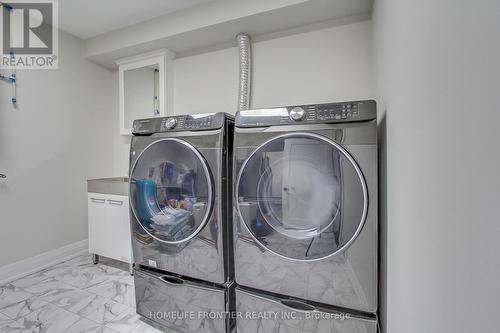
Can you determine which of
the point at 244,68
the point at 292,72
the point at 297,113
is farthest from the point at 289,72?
the point at 297,113

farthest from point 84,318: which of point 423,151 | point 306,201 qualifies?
point 423,151

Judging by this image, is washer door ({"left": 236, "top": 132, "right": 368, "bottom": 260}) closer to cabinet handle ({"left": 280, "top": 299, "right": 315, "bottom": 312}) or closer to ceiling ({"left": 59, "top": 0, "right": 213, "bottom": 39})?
cabinet handle ({"left": 280, "top": 299, "right": 315, "bottom": 312})

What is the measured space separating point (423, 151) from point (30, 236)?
2.89m

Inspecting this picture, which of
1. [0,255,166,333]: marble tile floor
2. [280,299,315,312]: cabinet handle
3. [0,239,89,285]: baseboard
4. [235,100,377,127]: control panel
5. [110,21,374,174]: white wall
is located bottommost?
[0,255,166,333]: marble tile floor

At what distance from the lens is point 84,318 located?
1.42 m

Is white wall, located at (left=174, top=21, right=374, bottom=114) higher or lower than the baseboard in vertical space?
higher

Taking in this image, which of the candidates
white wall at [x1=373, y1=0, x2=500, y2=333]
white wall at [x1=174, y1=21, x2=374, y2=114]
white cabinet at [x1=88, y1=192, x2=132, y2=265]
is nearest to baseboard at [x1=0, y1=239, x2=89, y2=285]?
white cabinet at [x1=88, y1=192, x2=132, y2=265]

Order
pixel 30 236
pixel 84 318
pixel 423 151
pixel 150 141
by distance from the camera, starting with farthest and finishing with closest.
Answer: pixel 30 236, pixel 84 318, pixel 150 141, pixel 423 151

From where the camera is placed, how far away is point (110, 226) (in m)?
1.96

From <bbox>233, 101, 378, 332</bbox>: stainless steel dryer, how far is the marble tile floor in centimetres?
93

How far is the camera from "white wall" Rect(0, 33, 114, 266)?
1870mm

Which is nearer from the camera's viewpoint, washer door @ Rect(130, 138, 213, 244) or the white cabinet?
washer door @ Rect(130, 138, 213, 244)

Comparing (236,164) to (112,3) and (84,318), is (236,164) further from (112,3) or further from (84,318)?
(112,3)

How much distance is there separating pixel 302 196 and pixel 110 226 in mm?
1824
